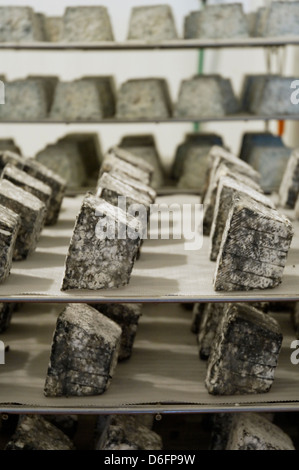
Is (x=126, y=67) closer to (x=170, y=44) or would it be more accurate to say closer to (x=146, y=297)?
(x=170, y=44)

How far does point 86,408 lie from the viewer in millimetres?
2898

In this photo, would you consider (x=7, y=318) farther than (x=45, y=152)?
No

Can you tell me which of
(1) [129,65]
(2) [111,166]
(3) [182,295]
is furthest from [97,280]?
(1) [129,65]

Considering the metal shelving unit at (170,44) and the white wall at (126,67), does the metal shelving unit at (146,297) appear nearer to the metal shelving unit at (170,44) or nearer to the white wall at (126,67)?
the metal shelving unit at (170,44)

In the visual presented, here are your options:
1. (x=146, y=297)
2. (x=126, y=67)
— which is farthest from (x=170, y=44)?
(x=146, y=297)

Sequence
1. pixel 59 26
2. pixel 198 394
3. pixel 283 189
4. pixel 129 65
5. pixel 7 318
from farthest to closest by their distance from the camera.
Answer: pixel 129 65 → pixel 59 26 → pixel 283 189 → pixel 7 318 → pixel 198 394

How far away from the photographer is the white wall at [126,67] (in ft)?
19.3

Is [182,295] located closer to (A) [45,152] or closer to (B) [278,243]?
(B) [278,243]

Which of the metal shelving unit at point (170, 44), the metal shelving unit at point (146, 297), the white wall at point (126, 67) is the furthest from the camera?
the white wall at point (126, 67)

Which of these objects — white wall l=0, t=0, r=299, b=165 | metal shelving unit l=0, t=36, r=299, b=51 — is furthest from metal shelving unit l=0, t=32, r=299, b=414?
white wall l=0, t=0, r=299, b=165

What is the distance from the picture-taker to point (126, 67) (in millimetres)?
6117

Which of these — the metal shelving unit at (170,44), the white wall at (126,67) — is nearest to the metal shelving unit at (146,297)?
the metal shelving unit at (170,44)

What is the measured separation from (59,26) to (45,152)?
0.80m
